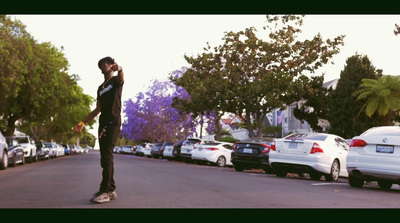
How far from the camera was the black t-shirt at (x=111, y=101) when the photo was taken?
757 centimetres

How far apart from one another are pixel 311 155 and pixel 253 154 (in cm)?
442

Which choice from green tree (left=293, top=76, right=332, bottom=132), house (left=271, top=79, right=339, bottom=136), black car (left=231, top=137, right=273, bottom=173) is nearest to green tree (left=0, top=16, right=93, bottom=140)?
black car (left=231, top=137, right=273, bottom=173)

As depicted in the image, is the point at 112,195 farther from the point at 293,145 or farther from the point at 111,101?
the point at 293,145

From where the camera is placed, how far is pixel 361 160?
39.5ft

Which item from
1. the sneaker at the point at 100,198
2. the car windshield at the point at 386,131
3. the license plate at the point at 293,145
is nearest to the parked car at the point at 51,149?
the license plate at the point at 293,145

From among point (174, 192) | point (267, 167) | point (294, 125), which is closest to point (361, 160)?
point (174, 192)

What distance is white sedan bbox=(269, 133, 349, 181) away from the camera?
14914 millimetres

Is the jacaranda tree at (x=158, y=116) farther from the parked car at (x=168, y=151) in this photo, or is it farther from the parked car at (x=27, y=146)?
the parked car at (x=27, y=146)

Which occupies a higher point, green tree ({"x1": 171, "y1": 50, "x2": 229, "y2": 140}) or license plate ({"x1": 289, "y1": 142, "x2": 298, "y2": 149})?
green tree ({"x1": 171, "y1": 50, "x2": 229, "y2": 140})

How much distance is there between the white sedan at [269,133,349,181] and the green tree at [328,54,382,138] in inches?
749

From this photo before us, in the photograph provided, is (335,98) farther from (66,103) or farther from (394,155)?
(394,155)

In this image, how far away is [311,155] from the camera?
1492cm

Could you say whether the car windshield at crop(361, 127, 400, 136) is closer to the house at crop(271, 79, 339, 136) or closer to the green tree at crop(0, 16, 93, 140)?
the green tree at crop(0, 16, 93, 140)

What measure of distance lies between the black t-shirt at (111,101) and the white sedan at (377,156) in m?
6.72
